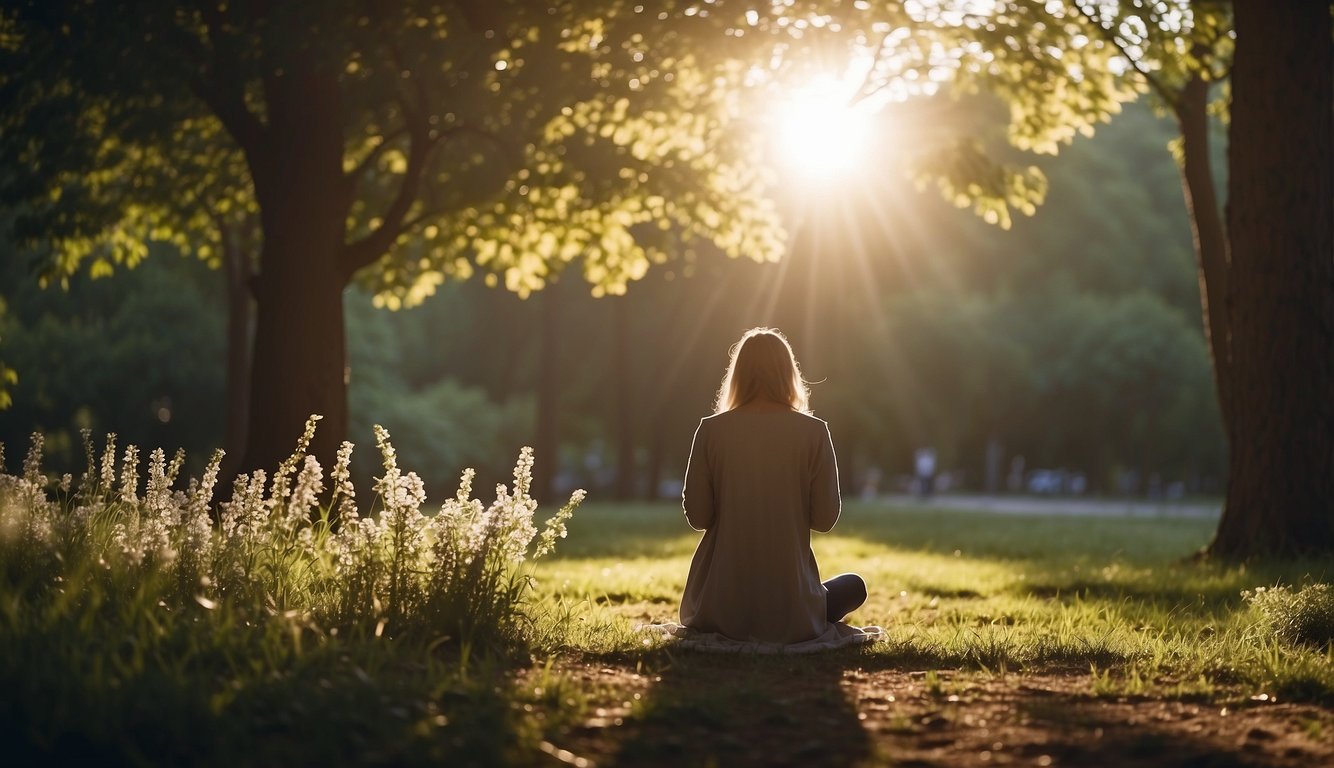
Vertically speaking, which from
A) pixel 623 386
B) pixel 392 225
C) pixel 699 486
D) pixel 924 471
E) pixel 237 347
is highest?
pixel 392 225

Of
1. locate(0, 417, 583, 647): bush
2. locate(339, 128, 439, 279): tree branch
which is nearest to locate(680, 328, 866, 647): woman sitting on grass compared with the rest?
locate(0, 417, 583, 647): bush

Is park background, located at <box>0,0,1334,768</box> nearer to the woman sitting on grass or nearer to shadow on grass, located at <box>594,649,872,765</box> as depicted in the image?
shadow on grass, located at <box>594,649,872,765</box>

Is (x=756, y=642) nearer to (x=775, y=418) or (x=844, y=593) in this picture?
(x=844, y=593)

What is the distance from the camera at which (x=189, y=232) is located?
17.3 meters

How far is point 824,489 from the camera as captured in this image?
24.2 feet

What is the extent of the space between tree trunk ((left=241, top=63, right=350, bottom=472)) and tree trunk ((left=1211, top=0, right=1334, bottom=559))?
25.6ft

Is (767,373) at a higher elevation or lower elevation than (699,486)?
higher

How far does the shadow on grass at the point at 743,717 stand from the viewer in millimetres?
5012

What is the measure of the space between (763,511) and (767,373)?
2.37 feet

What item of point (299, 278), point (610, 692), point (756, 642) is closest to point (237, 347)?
point (299, 278)

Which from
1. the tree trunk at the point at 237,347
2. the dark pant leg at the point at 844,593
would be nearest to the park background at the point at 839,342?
the tree trunk at the point at 237,347

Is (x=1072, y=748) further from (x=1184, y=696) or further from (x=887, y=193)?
(x=887, y=193)

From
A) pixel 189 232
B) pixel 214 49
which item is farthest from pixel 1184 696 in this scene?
pixel 189 232

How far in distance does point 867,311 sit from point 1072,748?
3113 cm
